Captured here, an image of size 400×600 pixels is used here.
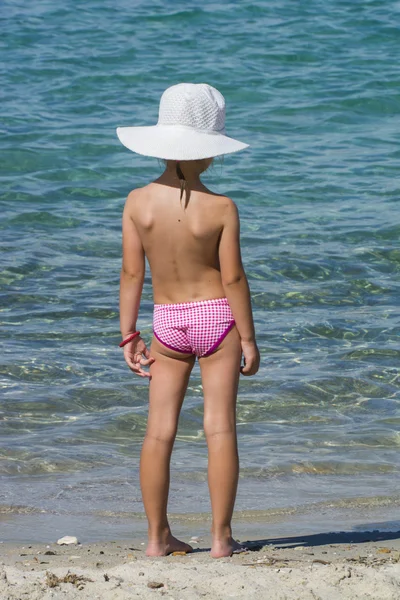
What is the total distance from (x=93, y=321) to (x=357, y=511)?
3531 millimetres

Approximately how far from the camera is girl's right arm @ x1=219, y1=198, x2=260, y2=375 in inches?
150

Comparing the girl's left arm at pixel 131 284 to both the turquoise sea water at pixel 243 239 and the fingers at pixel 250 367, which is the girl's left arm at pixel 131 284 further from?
the turquoise sea water at pixel 243 239

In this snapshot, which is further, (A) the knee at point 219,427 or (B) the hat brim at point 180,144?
(A) the knee at point 219,427

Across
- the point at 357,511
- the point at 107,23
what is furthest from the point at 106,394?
the point at 107,23

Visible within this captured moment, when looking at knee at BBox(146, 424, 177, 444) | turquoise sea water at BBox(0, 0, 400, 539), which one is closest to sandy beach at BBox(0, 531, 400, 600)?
knee at BBox(146, 424, 177, 444)

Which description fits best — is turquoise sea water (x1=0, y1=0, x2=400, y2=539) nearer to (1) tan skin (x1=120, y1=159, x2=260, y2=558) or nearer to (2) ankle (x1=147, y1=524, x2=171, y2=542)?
(2) ankle (x1=147, y1=524, x2=171, y2=542)

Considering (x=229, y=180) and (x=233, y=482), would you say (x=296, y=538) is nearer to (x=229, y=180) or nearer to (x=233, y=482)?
(x=233, y=482)

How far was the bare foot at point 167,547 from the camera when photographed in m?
4.02

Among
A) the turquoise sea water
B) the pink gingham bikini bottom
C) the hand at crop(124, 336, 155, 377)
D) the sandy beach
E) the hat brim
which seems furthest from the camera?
the turquoise sea water

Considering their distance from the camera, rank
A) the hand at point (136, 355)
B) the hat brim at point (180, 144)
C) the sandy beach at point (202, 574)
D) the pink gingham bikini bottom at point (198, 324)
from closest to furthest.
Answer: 1. the sandy beach at point (202, 574)
2. the hat brim at point (180, 144)
3. the pink gingham bikini bottom at point (198, 324)
4. the hand at point (136, 355)

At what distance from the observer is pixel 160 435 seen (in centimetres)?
401

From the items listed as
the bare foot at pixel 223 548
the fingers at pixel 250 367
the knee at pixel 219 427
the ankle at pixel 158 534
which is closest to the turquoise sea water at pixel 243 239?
the ankle at pixel 158 534

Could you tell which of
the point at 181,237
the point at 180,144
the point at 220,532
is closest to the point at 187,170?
the point at 180,144

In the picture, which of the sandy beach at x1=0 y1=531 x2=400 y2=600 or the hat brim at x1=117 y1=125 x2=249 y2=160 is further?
the hat brim at x1=117 y1=125 x2=249 y2=160
